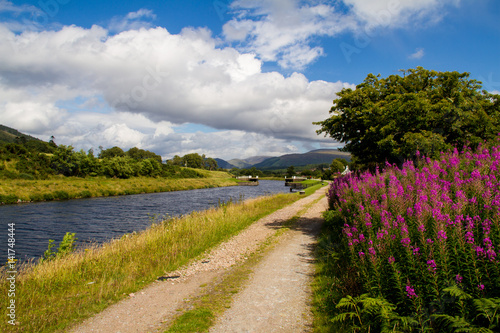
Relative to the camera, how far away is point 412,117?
12016 millimetres

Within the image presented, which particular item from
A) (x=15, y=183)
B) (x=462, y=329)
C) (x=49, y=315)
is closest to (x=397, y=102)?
(x=462, y=329)

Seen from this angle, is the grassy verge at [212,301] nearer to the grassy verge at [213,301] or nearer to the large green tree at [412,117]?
the grassy verge at [213,301]

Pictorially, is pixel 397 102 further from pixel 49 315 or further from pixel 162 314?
pixel 49 315

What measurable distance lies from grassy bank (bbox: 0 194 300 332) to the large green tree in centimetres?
866

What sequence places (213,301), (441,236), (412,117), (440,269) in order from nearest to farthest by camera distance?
(441,236) → (440,269) → (213,301) → (412,117)

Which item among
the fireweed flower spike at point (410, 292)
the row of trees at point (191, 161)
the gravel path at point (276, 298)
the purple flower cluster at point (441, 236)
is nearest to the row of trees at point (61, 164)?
the gravel path at point (276, 298)

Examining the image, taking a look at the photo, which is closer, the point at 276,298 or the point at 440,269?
the point at 440,269

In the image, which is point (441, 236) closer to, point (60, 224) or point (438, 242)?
point (438, 242)

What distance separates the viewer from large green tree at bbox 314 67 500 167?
11.8 metres

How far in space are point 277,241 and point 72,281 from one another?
25.7 ft

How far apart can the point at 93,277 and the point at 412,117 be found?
13.4 meters

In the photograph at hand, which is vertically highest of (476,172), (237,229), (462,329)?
(476,172)

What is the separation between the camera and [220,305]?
645 cm

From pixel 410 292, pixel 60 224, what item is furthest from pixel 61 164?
pixel 410 292
